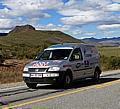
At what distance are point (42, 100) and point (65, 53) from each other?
215 inches

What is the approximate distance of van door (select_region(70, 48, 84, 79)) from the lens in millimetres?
17750

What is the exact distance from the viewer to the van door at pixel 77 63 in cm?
1775

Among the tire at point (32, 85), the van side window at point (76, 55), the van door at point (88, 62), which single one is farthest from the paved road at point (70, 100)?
the van door at point (88, 62)

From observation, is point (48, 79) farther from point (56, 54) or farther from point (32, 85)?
point (56, 54)

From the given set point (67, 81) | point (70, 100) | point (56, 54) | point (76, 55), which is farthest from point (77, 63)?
point (70, 100)

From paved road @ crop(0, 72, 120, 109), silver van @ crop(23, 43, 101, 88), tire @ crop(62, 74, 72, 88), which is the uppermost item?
silver van @ crop(23, 43, 101, 88)

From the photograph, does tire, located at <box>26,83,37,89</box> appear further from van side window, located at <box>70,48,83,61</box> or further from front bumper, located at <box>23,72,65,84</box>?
van side window, located at <box>70,48,83,61</box>

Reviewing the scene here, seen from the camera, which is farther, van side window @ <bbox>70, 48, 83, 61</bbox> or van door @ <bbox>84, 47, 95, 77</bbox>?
van door @ <bbox>84, 47, 95, 77</bbox>

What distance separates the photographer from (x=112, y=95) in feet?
45.9

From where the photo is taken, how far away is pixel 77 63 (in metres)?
18.0

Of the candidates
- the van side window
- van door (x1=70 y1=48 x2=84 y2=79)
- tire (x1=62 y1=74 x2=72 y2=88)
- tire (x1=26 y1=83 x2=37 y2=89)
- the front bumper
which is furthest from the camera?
the van side window

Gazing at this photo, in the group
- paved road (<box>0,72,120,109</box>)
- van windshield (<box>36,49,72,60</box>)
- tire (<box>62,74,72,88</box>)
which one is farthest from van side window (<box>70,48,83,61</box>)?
paved road (<box>0,72,120,109</box>)

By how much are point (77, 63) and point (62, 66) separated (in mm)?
1372

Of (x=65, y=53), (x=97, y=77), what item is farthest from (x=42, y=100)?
(x=97, y=77)
